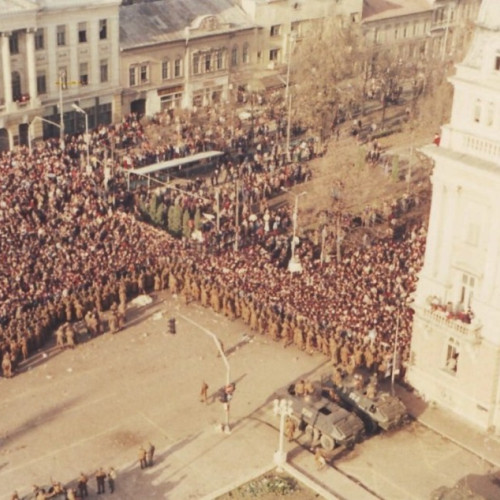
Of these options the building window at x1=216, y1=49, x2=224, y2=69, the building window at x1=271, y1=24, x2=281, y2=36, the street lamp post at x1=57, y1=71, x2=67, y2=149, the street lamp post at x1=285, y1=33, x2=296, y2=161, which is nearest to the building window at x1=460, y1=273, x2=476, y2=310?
the street lamp post at x1=285, y1=33, x2=296, y2=161

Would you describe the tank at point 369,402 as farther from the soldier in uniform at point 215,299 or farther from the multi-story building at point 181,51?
the multi-story building at point 181,51

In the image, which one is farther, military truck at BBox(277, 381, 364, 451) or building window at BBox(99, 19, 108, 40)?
building window at BBox(99, 19, 108, 40)

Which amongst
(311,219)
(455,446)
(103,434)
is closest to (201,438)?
(103,434)

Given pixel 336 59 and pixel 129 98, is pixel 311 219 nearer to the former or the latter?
pixel 336 59

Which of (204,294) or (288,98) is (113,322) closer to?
(204,294)

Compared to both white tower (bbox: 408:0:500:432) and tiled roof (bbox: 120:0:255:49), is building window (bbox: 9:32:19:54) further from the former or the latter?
white tower (bbox: 408:0:500:432)

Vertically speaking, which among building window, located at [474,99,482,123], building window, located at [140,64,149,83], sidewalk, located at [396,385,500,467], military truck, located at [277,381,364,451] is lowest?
sidewalk, located at [396,385,500,467]
